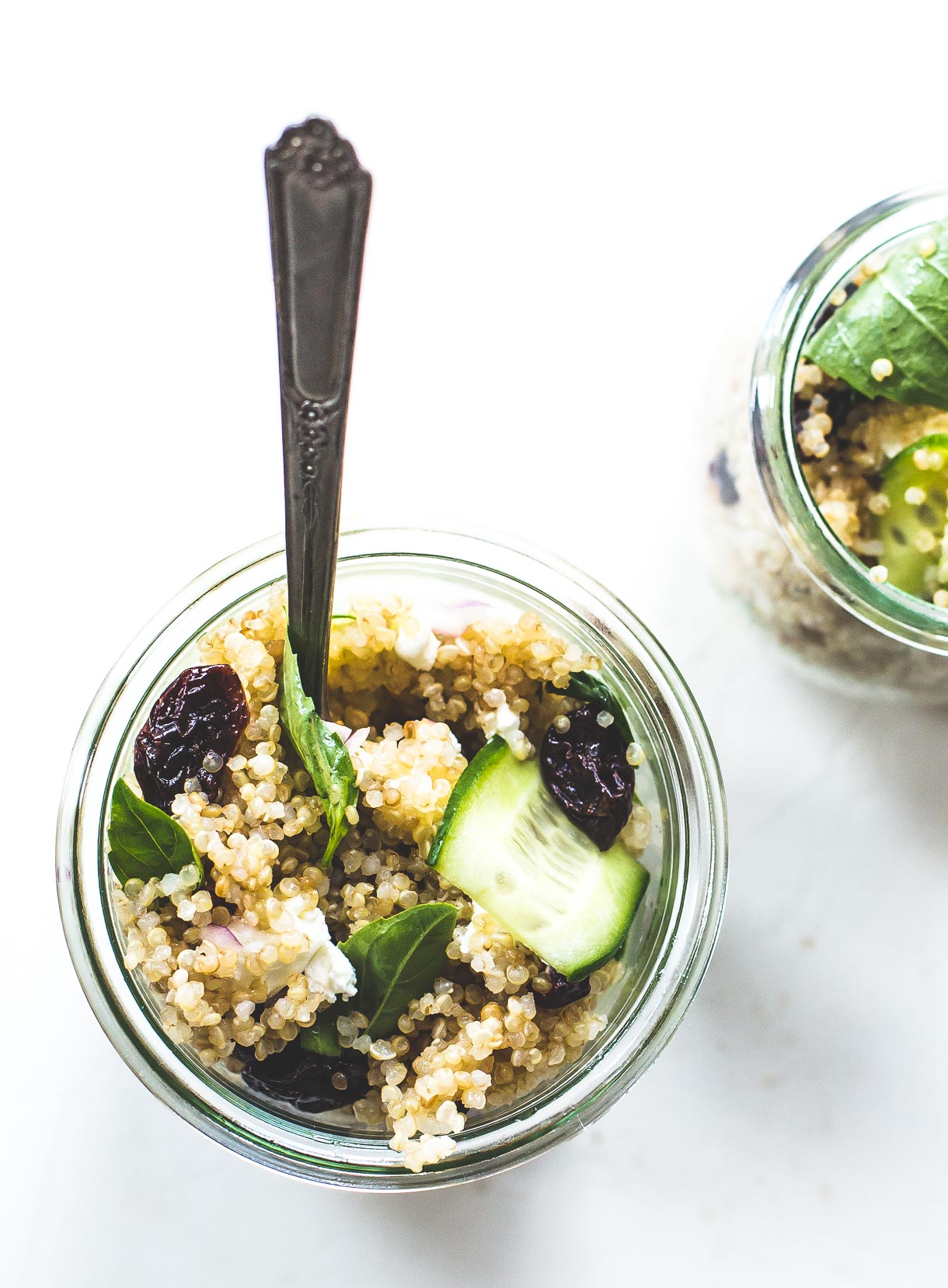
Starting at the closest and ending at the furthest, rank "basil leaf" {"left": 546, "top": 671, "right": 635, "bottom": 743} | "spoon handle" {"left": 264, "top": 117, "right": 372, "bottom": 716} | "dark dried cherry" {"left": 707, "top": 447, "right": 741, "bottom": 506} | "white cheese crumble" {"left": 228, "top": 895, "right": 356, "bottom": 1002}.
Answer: "spoon handle" {"left": 264, "top": 117, "right": 372, "bottom": 716}
"white cheese crumble" {"left": 228, "top": 895, "right": 356, "bottom": 1002}
"basil leaf" {"left": 546, "top": 671, "right": 635, "bottom": 743}
"dark dried cherry" {"left": 707, "top": 447, "right": 741, "bottom": 506}

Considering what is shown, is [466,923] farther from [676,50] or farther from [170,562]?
[676,50]

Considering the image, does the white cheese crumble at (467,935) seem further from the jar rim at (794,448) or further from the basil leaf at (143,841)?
the jar rim at (794,448)

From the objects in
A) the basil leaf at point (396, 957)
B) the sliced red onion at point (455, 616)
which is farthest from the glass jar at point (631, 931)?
the basil leaf at point (396, 957)

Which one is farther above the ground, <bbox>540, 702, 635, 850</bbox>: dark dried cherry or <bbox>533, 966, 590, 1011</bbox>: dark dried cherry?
<bbox>540, 702, 635, 850</bbox>: dark dried cherry

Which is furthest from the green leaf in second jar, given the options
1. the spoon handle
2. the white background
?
the white background

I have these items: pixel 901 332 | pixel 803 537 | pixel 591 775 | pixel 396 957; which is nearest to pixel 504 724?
pixel 591 775

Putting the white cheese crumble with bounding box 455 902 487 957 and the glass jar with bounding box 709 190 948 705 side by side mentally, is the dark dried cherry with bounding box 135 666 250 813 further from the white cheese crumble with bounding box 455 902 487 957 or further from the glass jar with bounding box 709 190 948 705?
the glass jar with bounding box 709 190 948 705
